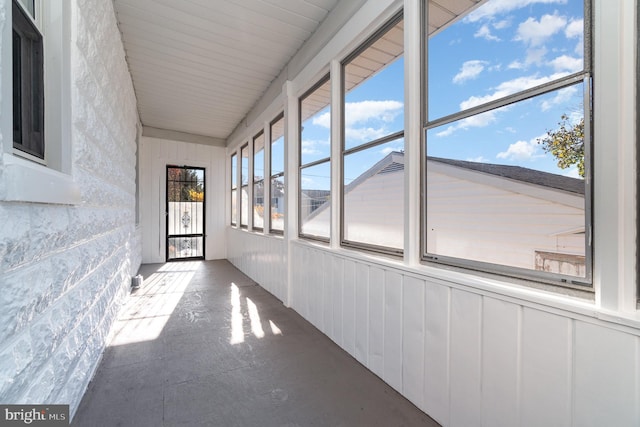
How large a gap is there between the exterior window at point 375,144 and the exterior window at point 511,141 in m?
0.29

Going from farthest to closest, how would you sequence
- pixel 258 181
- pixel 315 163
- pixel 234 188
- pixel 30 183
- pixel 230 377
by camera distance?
pixel 234 188 < pixel 258 181 < pixel 315 163 < pixel 230 377 < pixel 30 183

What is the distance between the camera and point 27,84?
3.95 ft

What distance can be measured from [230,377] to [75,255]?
131cm

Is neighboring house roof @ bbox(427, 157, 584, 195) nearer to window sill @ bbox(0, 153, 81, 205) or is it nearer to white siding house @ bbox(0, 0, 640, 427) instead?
white siding house @ bbox(0, 0, 640, 427)

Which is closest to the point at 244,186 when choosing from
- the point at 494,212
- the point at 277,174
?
the point at 277,174

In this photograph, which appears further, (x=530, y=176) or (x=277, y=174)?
(x=277, y=174)

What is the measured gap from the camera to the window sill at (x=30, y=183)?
862 mm

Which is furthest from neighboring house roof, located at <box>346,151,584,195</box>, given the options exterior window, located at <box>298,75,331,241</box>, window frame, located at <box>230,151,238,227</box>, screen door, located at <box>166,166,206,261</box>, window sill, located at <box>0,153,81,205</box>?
screen door, located at <box>166,166,206,261</box>

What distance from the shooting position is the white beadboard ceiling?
8.55 ft

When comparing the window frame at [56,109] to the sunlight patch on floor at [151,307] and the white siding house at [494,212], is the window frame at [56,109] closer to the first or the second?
the sunlight patch on floor at [151,307]

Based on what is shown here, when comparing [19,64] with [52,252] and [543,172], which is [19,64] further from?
[543,172]

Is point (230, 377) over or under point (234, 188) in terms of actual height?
under

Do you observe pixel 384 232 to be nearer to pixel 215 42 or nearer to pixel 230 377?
pixel 230 377

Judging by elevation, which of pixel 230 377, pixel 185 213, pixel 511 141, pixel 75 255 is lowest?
pixel 230 377
